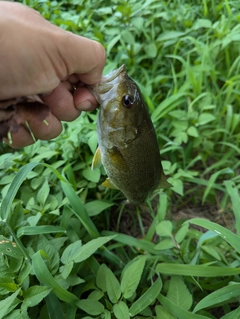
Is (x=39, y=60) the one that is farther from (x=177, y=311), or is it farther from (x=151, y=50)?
(x=151, y=50)

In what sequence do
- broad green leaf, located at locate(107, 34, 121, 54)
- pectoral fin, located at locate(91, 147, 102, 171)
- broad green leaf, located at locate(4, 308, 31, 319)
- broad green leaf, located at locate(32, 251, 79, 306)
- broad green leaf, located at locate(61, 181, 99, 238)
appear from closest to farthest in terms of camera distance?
broad green leaf, located at locate(4, 308, 31, 319)
broad green leaf, located at locate(32, 251, 79, 306)
pectoral fin, located at locate(91, 147, 102, 171)
broad green leaf, located at locate(61, 181, 99, 238)
broad green leaf, located at locate(107, 34, 121, 54)

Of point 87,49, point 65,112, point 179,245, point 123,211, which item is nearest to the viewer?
point 87,49

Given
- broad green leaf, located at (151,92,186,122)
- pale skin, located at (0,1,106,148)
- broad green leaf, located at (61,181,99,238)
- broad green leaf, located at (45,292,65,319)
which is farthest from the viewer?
broad green leaf, located at (151,92,186,122)

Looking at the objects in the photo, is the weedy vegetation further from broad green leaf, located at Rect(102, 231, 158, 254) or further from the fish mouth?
the fish mouth

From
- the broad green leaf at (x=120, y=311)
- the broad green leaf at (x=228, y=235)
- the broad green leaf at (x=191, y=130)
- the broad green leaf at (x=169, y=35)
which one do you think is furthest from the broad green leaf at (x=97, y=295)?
the broad green leaf at (x=169, y=35)

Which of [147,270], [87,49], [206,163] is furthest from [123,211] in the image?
[87,49]

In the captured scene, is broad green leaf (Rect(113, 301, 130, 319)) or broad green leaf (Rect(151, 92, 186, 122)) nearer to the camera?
broad green leaf (Rect(113, 301, 130, 319))

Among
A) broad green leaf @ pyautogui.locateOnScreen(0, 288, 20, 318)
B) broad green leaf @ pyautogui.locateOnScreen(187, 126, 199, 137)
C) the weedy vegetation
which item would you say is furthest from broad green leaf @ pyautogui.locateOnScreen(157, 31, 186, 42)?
broad green leaf @ pyautogui.locateOnScreen(0, 288, 20, 318)

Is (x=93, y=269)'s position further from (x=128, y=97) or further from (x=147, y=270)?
(x=128, y=97)
